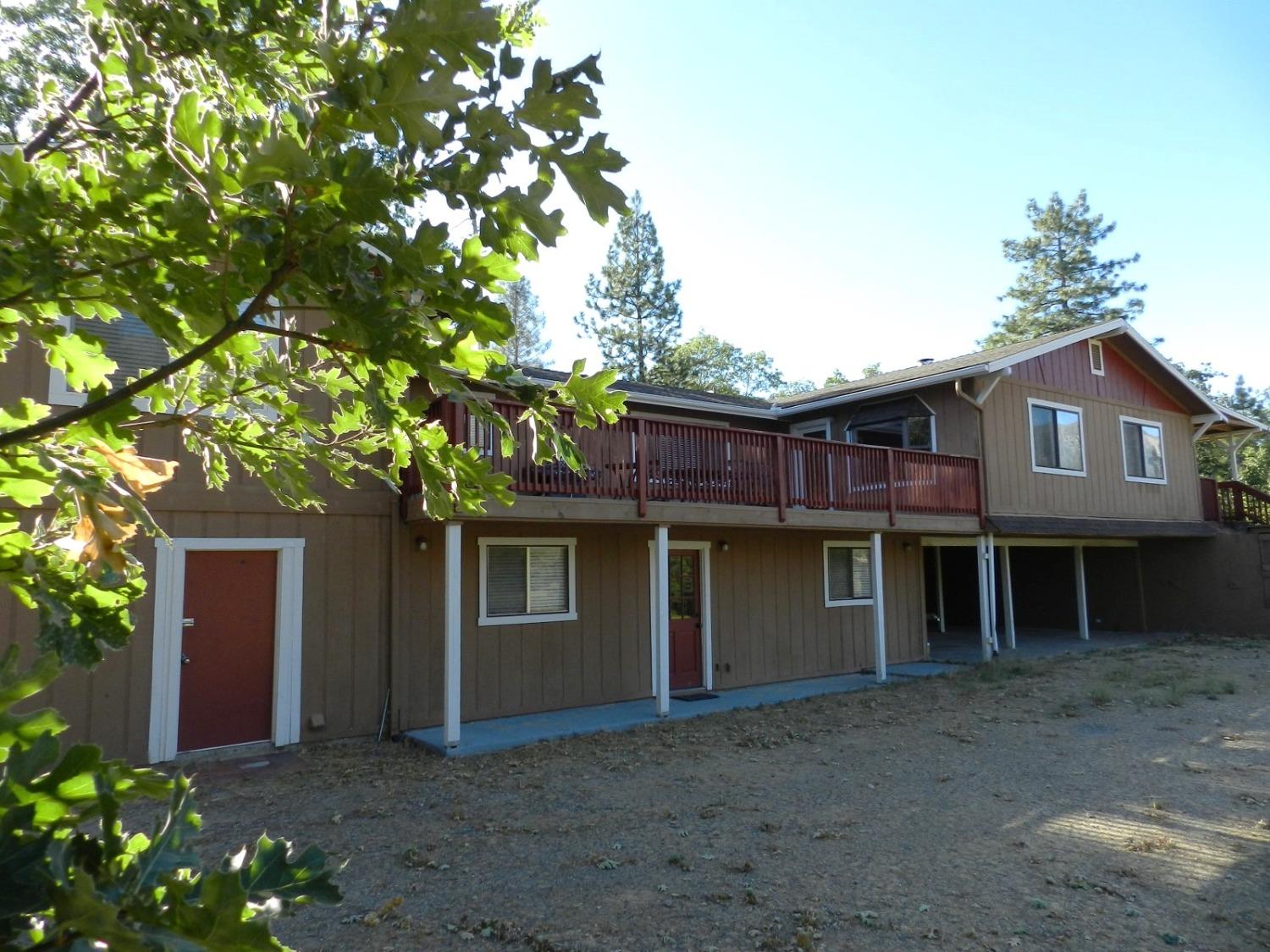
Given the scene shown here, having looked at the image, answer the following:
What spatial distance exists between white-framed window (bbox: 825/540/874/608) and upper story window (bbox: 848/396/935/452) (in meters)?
2.26

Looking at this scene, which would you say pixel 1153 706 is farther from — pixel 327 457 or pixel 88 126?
A: pixel 88 126

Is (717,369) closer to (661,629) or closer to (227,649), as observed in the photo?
(661,629)

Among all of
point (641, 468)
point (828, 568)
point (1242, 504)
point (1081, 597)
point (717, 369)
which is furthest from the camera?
point (717, 369)

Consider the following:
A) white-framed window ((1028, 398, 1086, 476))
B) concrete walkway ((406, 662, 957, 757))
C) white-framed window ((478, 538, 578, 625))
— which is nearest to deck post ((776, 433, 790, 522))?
concrete walkway ((406, 662, 957, 757))

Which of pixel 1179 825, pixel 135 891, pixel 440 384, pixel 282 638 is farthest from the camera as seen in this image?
pixel 282 638

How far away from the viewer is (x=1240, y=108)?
8141mm

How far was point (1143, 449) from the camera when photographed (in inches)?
714

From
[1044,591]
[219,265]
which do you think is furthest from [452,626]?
[1044,591]

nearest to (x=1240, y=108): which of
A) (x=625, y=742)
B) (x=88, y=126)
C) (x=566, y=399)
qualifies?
(x=625, y=742)

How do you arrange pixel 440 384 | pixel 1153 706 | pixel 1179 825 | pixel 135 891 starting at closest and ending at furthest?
1. pixel 135 891
2. pixel 440 384
3. pixel 1179 825
4. pixel 1153 706

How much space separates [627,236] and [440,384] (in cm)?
3942

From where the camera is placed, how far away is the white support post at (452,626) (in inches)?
330

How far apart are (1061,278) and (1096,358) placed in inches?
1081

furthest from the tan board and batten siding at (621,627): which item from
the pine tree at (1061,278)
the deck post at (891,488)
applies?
the pine tree at (1061,278)
